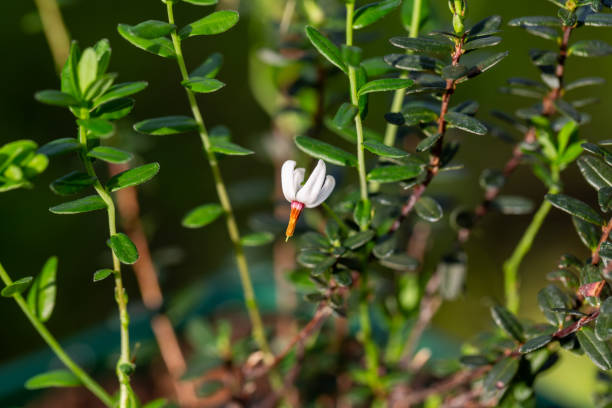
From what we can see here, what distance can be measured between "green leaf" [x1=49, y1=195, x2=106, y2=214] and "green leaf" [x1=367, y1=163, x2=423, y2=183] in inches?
9.5

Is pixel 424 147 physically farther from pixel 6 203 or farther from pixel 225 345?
pixel 6 203

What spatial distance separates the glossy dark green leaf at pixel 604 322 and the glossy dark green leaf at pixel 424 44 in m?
0.24

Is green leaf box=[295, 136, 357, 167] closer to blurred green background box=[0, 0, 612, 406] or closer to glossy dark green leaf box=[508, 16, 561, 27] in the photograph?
glossy dark green leaf box=[508, 16, 561, 27]

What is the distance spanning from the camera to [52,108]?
74.6 inches

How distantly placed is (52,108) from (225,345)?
142cm

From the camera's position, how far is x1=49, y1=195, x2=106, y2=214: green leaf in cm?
43

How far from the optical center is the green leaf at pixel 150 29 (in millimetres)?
410

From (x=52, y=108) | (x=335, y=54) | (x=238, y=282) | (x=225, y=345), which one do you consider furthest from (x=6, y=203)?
A: (x=335, y=54)

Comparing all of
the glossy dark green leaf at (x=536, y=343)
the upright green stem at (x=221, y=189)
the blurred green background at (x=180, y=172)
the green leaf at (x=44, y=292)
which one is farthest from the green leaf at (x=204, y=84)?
the blurred green background at (x=180, y=172)

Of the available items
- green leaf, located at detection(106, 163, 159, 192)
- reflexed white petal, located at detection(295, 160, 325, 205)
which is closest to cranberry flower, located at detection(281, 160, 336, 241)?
reflexed white petal, located at detection(295, 160, 325, 205)

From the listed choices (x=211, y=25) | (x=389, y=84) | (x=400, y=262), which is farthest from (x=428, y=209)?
(x=211, y=25)

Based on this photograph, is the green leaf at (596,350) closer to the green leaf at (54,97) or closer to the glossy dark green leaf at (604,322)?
the glossy dark green leaf at (604,322)

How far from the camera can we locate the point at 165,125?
500 millimetres

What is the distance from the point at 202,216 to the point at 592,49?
1.44ft
